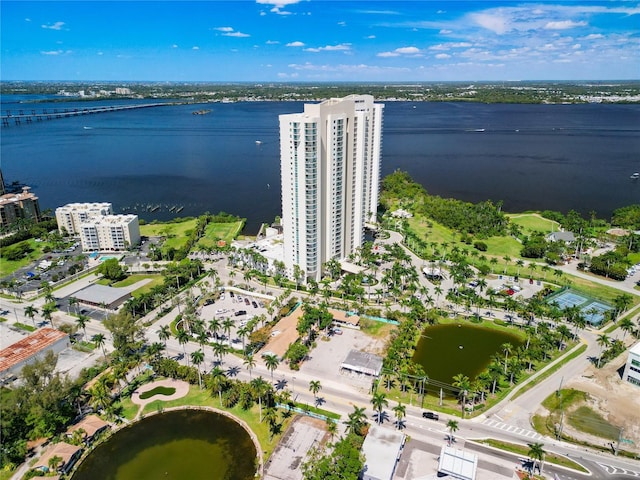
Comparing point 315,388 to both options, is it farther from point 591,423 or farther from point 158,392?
A: point 591,423

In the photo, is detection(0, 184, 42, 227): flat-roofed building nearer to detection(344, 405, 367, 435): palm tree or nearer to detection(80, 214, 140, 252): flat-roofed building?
detection(80, 214, 140, 252): flat-roofed building

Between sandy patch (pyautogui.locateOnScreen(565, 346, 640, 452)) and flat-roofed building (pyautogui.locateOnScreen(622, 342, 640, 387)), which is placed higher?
flat-roofed building (pyautogui.locateOnScreen(622, 342, 640, 387))

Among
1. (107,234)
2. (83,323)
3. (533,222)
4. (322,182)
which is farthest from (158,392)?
(533,222)

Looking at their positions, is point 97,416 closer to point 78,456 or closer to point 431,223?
point 78,456

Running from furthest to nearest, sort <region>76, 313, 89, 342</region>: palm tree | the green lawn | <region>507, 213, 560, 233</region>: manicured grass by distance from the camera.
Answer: <region>507, 213, 560, 233</region>: manicured grass
the green lawn
<region>76, 313, 89, 342</region>: palm tree

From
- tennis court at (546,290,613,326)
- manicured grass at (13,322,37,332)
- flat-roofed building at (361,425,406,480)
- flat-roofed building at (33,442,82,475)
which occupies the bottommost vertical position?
flat-roofed building at (33,442,82,475)

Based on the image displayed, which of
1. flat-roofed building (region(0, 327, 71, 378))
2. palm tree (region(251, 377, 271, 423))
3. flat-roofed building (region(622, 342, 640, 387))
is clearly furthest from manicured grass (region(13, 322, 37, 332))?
flat-roofed building (region(622, 342, 640, 387))

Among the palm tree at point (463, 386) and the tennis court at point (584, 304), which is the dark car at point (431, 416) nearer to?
the palm tree at point (463, 386)
